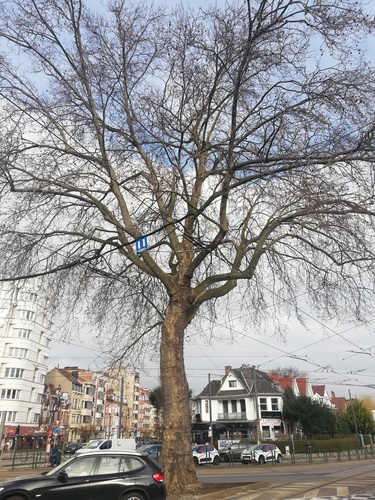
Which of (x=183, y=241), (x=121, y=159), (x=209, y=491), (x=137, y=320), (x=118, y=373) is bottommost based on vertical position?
(x=209, y=491)

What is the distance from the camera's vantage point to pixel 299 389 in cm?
7981

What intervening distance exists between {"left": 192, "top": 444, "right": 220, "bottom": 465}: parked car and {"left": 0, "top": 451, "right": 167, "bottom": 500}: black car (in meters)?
26.1

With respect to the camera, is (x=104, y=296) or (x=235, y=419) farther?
(x=235, y=419)

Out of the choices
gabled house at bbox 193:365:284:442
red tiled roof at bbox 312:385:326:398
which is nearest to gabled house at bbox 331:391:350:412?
red tiled roof at bbox 312:385:326:398

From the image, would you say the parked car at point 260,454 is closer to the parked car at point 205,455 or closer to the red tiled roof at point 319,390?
the parked car at point 205,455

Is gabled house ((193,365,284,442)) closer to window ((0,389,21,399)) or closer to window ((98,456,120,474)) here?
window ((0,389,21,399))

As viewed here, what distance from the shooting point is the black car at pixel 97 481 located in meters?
8.52

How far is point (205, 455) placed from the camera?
3388 centimetres

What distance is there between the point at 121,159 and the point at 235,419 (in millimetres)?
56779

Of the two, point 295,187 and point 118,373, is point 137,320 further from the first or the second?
point 295,187

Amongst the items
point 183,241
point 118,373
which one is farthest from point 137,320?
point 183,241

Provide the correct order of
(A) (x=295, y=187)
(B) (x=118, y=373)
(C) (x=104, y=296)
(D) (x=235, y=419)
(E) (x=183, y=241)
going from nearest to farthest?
1. (A) (x=295, y=187)
2. (E) (x=183, y=241)
3. (C) (x=104, y=296)
4. (B) (x=118, y=373)
5. (D) (x=235, y=419)

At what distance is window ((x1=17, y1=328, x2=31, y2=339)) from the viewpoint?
64250 mm

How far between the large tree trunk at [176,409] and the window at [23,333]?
2277 inches
